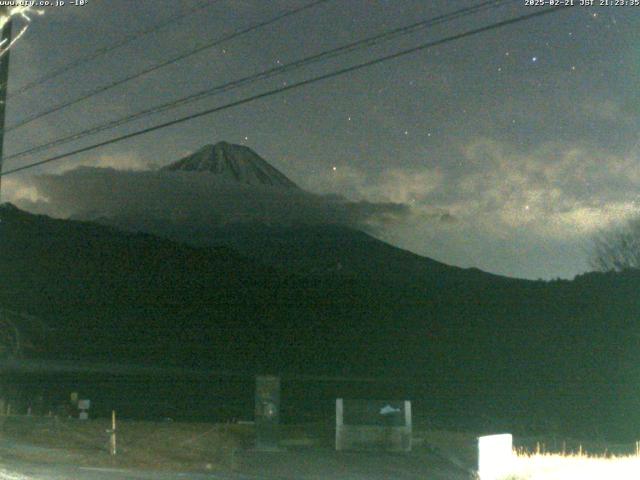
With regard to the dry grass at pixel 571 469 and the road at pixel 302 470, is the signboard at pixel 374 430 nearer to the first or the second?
the road at pixel 302 470

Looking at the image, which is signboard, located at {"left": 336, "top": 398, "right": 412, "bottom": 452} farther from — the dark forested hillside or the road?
the dark forested hillside

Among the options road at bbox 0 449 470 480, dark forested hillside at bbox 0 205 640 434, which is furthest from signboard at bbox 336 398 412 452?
dark forested hillside at bbox 0 205 640 434

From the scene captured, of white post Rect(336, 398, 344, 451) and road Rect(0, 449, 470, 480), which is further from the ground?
white post Rect(336, 398, 344, 451)

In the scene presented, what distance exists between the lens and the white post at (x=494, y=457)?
48.3 ft

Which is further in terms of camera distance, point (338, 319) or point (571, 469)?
point (338, 319)

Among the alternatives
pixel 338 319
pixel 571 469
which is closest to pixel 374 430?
pixel 571 469

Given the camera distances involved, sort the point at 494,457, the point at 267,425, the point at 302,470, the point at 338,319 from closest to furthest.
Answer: the point at 494,457, the point at 302,470, the point at 267,425, the point at 338,319

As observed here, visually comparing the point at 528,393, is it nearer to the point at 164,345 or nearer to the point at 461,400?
the point at 461,400

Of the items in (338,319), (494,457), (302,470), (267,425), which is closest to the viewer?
(494,457)

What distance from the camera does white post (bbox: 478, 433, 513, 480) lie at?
1473 centimetres

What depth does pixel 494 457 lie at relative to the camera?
598 inches

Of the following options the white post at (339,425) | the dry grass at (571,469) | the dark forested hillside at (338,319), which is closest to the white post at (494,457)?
the dry grass at (571,469)

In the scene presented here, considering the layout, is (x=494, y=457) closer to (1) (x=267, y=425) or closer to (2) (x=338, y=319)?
(1) (x=267, y=425)

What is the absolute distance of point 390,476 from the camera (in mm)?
16516
